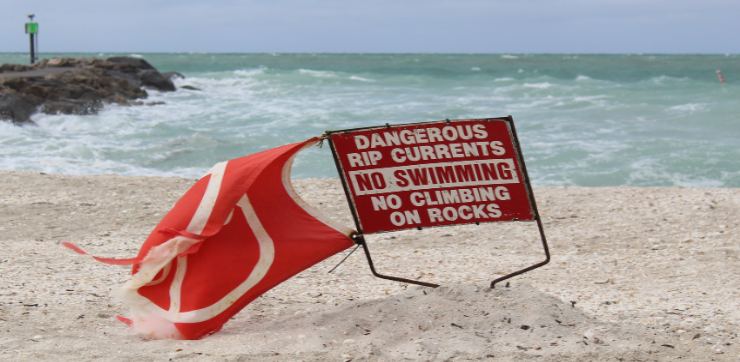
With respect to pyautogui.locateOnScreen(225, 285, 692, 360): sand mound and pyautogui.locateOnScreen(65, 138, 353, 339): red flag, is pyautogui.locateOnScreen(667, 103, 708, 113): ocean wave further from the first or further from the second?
pyautogui.locateOnScreen(65, 138, 353, 339): red flag

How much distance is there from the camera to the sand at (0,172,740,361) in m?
3.88

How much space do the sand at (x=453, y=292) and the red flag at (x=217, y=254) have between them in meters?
0.14

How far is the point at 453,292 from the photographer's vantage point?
14.3 ft

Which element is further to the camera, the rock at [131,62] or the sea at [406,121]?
the rock at [131,62]

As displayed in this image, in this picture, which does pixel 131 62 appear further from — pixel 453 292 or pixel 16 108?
pixel 453 292

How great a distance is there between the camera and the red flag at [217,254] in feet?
13.4

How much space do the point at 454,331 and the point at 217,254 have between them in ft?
3.97

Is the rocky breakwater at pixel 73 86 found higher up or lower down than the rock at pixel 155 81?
higher up

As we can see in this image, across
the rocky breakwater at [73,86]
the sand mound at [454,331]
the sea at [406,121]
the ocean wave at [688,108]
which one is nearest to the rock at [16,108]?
the rocky breakwater at [73,86]

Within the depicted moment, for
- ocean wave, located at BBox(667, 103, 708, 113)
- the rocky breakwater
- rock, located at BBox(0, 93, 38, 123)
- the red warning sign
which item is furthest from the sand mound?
ocean wave, located at BBox(667, 103, 708, 113)

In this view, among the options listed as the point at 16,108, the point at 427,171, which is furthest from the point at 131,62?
the point at 427,171

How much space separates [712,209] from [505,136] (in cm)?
357

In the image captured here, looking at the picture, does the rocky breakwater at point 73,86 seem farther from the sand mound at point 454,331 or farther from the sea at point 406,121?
the sand mound at point 454,331

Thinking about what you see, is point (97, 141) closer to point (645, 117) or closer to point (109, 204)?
point (109, 204)
